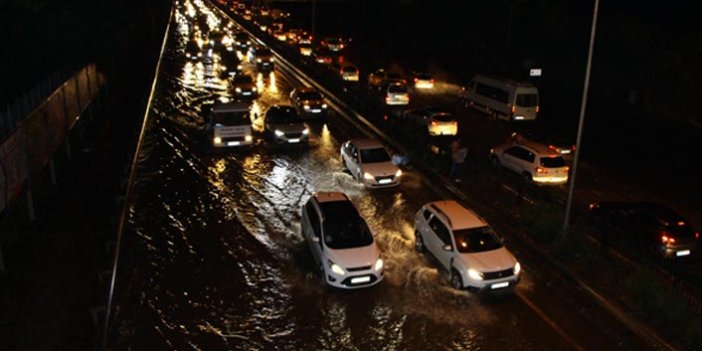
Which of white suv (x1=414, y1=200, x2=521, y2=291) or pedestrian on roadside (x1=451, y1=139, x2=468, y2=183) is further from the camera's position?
pedestrian on roadside (x1=451, y1=139, x2=468, y2=183)

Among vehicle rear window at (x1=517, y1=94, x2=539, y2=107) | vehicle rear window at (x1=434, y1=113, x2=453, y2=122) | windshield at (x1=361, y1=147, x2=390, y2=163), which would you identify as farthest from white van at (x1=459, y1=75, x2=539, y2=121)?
windshield at (x1=361, y1=147, x2=390, y2=163)

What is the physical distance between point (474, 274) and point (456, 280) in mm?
677

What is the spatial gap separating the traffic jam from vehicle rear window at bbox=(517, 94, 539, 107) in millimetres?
2023

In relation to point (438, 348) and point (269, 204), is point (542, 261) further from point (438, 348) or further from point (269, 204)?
point (269, 204)

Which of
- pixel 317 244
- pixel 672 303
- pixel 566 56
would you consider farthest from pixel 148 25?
pixel 672 303

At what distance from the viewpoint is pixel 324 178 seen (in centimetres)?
2320

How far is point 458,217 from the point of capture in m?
16.3

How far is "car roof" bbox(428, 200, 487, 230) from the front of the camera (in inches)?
629

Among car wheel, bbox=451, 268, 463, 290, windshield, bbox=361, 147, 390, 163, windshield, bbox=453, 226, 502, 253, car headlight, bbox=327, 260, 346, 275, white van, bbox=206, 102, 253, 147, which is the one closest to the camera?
car headlight, bbox=327, 260, 346, 275

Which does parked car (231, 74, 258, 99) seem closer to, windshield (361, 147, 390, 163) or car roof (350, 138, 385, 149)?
car roof (350, 138, 385, 149)

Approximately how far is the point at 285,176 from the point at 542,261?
10462 millimetres

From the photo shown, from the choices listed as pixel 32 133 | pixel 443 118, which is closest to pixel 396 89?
pixel 443 118

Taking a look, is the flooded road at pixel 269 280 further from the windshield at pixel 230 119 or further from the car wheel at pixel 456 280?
the windshield at pixel 230 119

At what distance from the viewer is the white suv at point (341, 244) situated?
14.9 metres
